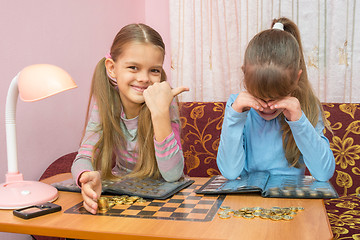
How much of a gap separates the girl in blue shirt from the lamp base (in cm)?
55

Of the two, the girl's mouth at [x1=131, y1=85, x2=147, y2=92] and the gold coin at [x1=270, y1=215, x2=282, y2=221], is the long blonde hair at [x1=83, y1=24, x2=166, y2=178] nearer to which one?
the girl's mouth at [x1=131, y1=85, x2=147, y2=92]

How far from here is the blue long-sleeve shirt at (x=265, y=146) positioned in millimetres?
1256

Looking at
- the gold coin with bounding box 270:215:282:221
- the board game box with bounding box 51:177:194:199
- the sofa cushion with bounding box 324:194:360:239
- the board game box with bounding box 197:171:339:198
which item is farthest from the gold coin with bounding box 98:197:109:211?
the sofa cushion with bounding box 324:194:360:239

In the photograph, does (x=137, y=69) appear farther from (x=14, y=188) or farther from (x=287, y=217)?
(x=287, y=217)

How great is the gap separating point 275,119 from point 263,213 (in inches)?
21.9

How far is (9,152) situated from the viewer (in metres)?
1.16

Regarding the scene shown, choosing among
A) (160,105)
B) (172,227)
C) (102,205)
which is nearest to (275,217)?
(172,227)

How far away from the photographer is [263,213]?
91cm

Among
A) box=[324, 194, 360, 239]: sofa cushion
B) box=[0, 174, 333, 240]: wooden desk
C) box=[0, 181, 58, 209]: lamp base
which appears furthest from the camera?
box=[324, 194, 360, 239]: sofa cushion

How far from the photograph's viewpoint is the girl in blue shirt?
1.18 metres

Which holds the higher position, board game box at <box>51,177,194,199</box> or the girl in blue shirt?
the girl in blue shirt

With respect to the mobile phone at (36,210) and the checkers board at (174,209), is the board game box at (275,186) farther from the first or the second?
the mobile phone at (36,210)

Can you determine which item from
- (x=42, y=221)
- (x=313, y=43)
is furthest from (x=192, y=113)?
(x=42, y=221)

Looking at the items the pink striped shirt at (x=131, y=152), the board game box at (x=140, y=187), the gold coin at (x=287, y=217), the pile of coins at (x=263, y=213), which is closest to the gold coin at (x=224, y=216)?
the pile of coins at (x=263, y=213)
